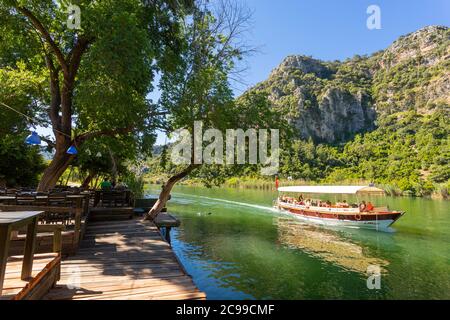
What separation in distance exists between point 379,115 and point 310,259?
138880 mm

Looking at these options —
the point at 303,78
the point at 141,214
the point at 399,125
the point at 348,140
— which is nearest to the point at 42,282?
the point at 141,214

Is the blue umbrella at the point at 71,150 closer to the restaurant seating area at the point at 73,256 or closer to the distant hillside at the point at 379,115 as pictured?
the restaurant seating area at the point at 73,256

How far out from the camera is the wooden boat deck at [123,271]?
202 inches

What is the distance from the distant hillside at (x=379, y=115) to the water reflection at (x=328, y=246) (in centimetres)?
2524

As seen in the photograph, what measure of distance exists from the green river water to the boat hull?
0.68m

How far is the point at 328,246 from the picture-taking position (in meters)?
18.6

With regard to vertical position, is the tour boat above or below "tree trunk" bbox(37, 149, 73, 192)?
below

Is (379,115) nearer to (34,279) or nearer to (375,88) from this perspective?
(375,88)

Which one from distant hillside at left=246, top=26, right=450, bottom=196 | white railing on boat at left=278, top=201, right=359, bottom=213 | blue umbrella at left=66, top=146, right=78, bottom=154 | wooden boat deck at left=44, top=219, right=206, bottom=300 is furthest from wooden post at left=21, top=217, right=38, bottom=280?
distant hillside at left=246, top=26, right=450, bottom=196

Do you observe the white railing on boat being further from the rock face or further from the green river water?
the rock face

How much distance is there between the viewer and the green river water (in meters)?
11.0

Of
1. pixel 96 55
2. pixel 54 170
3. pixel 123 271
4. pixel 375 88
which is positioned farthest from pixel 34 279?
pixel 375 88

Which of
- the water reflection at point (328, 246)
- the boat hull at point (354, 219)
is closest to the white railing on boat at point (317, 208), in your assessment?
the boat hull at point (354, 219)
